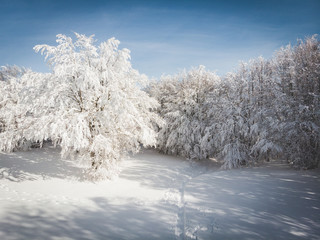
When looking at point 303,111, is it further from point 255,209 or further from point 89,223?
point 89,223

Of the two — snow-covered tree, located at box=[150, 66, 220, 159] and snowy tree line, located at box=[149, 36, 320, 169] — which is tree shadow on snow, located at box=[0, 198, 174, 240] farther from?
snow-covered tree, located at box=[150, 66, 220, 159]

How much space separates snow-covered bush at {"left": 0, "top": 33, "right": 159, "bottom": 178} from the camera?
27.1ft

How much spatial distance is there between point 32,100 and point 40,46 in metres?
2.80

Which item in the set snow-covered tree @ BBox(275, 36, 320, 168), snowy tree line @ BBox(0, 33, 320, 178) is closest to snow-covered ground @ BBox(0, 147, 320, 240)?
snow-covered tree @ BBox(275, 36, 320, 168)

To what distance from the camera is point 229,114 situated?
595 inches

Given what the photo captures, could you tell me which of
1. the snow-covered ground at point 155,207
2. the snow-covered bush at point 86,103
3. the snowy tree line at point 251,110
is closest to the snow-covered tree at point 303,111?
the snowy tree line at point 251,110

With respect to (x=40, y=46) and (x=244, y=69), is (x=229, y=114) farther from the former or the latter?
(x=40, y=46)

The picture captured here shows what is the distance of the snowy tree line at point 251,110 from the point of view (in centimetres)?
1151

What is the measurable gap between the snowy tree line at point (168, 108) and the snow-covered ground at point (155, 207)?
192 cm

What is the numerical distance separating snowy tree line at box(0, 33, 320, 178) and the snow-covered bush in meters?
0.05

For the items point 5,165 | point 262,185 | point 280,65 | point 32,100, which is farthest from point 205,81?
point 5,165

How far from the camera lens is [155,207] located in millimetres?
6578

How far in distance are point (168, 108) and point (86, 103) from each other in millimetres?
10866

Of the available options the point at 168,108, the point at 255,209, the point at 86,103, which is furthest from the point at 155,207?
the point at 168,108
